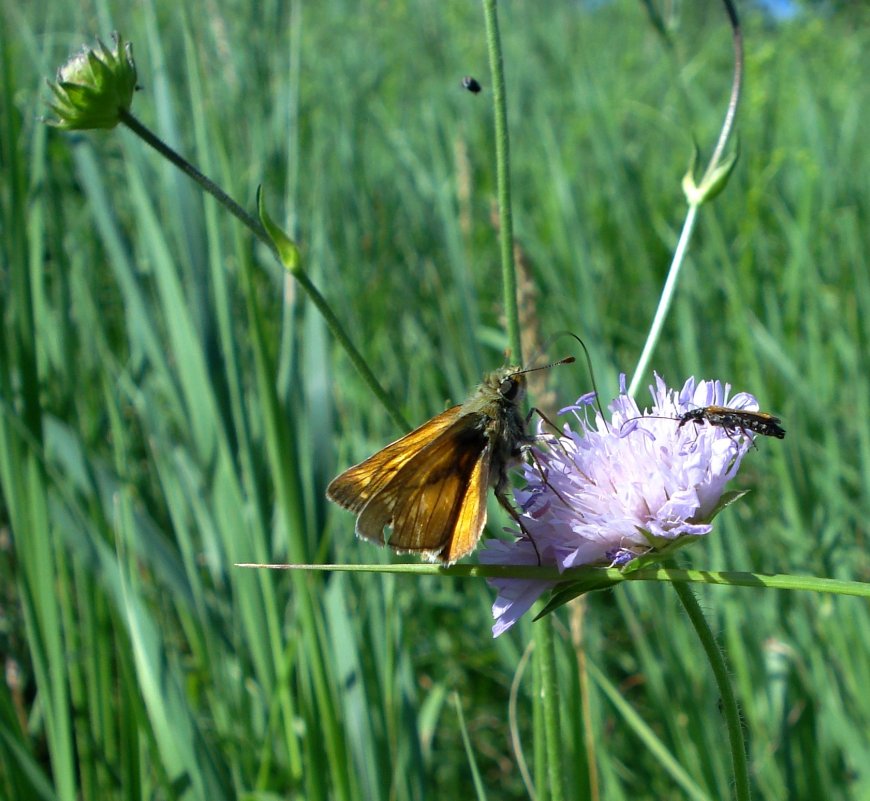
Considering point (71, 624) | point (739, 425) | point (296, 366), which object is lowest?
point (71, 624)

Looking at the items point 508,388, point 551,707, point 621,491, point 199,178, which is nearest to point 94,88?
point 199,178

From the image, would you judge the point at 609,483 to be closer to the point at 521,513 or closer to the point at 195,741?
the point at 521,513

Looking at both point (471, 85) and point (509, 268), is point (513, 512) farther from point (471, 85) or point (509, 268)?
point (471, 85)

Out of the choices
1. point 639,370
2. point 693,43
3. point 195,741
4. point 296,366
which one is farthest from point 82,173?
point 693,43

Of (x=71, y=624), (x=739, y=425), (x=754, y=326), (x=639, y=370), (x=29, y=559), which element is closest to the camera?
(x=739, y=425)

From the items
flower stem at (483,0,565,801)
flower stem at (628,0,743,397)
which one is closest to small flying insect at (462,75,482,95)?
flower stem at (483,0,565,801)

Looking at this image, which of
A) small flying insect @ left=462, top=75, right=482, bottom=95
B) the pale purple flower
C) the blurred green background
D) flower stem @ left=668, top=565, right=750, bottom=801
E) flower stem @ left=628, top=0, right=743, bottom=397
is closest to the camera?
flower stem @ left=668, top=565, right=750, bottom=801

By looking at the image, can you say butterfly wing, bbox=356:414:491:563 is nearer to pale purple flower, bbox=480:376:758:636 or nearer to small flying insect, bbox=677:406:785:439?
pale purple flower, bbox=480:376:758:636
